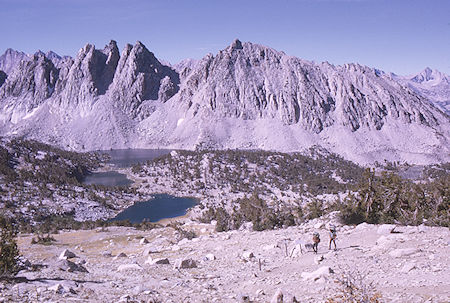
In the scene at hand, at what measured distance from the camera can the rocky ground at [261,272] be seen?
11305 mm

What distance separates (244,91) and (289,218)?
11406 centimetres

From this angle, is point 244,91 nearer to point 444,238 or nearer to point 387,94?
point 387,94

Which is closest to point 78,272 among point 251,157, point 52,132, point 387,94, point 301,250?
point 301,250

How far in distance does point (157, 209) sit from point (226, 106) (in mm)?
78210

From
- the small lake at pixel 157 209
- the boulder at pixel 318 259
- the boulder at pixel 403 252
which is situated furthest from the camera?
the small lake at pixel 157 209

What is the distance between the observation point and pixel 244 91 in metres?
140

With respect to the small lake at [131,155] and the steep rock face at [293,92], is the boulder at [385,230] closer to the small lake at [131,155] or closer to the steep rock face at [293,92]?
the small lake at [131,155]

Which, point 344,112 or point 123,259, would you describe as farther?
point 344,112

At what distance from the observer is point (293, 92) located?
133 metres

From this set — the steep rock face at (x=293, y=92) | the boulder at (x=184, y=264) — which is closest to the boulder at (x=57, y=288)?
the boulder at (x=184, y=264)

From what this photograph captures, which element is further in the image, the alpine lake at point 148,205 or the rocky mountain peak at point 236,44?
the rocky mountain peak at point 236,44

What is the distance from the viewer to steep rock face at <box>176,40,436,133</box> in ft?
411

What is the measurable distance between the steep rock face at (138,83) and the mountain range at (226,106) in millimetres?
539

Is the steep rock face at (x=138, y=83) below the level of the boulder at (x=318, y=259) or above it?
above
